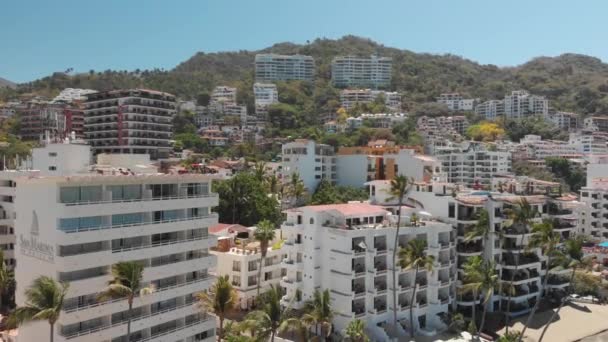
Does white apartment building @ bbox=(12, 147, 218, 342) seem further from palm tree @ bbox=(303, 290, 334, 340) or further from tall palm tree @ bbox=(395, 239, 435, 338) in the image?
tall palm tree @ bbox=(395, 239, 435, 338)

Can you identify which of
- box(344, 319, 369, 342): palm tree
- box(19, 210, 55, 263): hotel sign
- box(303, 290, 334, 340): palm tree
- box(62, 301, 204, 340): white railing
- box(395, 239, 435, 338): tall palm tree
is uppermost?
box(19, 210, 55, 263): hotel sign

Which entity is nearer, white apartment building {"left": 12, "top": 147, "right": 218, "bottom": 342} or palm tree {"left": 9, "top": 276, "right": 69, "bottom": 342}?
palm tree {"left": 9, "top": 276, "right": 69, "bottom": 342}

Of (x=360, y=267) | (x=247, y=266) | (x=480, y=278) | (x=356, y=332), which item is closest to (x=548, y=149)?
(x=480, y=278)

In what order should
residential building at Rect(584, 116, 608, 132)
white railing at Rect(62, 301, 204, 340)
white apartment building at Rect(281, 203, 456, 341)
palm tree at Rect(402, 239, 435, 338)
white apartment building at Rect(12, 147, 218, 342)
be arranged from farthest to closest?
residential building at Rect(584, 116, 608, 132) < white apartment building at Rect(281, 203, 456, 341) < palm tree at Rect(402, 239, 435, 338) < white railing at Rect(62, 301, 204, 340) < white apartment building at Rect(12, 147, 218, 342)

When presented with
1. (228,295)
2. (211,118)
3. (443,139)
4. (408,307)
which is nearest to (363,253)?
(408,307)

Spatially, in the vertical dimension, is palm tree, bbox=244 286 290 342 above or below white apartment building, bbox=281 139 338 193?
below

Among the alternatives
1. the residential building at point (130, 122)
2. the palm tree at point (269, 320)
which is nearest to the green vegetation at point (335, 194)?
the residential building at point (130, 122)

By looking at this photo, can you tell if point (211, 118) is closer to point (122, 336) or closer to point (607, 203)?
point (607, 203)

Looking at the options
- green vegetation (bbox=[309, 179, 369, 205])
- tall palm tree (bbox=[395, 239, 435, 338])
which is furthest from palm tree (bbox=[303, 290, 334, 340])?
green vegetation (bbox=[309, 179, 369, 205])
